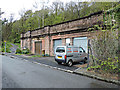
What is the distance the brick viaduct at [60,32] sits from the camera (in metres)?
11.2

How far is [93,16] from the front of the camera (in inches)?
431

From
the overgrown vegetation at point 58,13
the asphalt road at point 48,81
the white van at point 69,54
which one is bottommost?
the asphalt road at point 48,81

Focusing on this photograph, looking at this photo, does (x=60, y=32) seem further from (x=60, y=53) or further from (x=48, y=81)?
(x=48, y=81)

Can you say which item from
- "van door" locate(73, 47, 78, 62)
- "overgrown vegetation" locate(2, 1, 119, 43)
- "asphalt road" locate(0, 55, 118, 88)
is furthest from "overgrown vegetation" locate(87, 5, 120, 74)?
"overgrown vegetation" locate(2, 1, 119, 43)

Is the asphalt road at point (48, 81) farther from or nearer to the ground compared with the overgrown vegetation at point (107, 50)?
nearer to the ground

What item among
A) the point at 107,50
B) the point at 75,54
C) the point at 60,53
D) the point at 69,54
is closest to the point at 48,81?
the point at 107,50

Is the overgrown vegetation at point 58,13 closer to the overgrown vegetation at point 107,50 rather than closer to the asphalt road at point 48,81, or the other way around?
the overgrown vegetation at point 107,50

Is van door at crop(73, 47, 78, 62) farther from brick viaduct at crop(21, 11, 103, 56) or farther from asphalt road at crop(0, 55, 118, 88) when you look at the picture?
asphalt road at crop(0, 55, 118, 88)

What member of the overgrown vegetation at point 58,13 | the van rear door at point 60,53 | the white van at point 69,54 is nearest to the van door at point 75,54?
the white van at point 69,54

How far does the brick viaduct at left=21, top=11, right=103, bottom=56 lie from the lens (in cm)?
1118

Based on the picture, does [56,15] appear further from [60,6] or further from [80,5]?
[80,5]

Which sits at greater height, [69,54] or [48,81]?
[69,54]

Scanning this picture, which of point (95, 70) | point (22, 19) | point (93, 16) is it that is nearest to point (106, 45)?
point (95, 70)

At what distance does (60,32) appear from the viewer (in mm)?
14469
